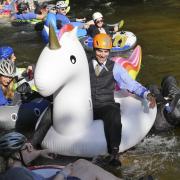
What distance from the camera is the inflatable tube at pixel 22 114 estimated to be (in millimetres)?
6242

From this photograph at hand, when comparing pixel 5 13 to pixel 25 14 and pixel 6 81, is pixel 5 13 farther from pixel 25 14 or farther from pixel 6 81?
pixel 6 81

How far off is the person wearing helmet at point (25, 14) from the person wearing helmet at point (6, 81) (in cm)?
738

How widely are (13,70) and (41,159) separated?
4.68 feet

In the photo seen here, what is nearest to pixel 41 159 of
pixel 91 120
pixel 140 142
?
pixel 91 120

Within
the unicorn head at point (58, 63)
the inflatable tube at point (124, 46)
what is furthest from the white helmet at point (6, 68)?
the inflatable tube at point (124, 46)

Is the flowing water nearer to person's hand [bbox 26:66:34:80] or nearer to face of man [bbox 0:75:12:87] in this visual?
face of man [bbox 0:75:12:87]

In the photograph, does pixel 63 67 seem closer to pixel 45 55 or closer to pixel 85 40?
pixel 45 55

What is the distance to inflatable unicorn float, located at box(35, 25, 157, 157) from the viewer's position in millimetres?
4699

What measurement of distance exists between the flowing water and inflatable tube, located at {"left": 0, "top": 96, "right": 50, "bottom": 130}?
→ 4.69ft

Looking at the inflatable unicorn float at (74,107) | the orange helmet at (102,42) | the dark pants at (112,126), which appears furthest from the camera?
the orange helmet at (102,42)

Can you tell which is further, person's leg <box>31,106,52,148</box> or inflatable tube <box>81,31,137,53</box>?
inflatable tube <box>81,31,137,53</box>

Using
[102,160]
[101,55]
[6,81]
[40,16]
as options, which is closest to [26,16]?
[40,16]

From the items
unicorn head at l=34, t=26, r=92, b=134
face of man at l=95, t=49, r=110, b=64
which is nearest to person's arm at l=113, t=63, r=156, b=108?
face of man at l=95, t=49, r=110, b=64

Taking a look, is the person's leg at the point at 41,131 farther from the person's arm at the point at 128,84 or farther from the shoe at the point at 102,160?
the person's arm at the point at 128,84
